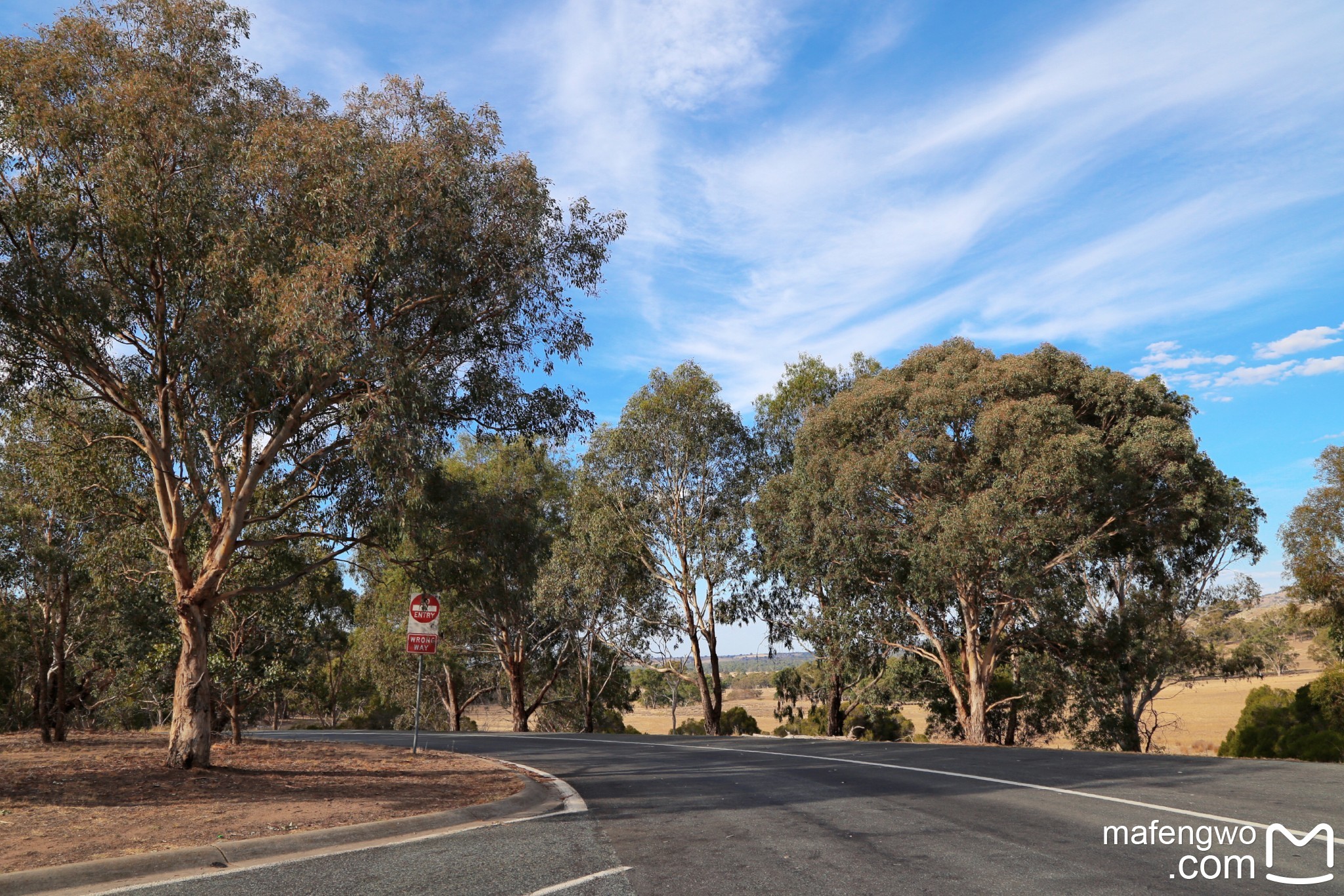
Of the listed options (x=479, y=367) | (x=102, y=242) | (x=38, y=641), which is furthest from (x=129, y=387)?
(x=38, y=641)

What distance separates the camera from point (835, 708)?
3159 cm

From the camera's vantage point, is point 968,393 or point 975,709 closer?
point 968,393

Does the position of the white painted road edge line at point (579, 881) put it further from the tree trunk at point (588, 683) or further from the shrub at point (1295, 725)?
the tree trunk at point (588, 683)

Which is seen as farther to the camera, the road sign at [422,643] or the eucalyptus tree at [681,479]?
the eucalyptus tree at [681,479]

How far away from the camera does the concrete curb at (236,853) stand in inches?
238

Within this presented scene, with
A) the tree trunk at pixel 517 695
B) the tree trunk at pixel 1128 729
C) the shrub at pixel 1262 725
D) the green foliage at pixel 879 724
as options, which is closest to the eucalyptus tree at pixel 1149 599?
the tree trunk at pixel 1128 729

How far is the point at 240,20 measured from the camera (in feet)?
44.0

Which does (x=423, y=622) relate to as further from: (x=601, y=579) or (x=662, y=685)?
(x=662, y=685)

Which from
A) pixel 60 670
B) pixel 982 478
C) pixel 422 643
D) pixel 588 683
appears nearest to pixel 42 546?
pixel 60 670

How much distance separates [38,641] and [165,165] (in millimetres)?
17410

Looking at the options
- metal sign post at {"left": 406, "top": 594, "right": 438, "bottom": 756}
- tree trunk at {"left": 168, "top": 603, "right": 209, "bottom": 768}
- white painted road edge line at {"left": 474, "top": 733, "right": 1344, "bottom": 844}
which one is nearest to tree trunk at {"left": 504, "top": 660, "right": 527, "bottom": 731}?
white painted road edge line at {"left": 474, "top": 733, "right": 1344, "bottom": 844}

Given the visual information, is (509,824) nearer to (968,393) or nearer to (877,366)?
(968,393)

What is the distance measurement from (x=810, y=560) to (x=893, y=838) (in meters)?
19.3

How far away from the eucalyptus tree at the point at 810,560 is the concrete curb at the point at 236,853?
17765 millimetres
